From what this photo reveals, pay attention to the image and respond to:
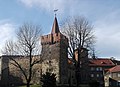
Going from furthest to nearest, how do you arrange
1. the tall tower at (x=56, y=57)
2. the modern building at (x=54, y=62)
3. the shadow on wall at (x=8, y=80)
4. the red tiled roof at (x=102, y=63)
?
the red tiled roof at (x=102, y=63)
the shadow on wall at (x=8, y=80)
the tall tower at (x=56, y=57)
the modern building at (x=54, y=62)

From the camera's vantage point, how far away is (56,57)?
230 feet

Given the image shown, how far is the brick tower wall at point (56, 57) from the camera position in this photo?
68.8 meters

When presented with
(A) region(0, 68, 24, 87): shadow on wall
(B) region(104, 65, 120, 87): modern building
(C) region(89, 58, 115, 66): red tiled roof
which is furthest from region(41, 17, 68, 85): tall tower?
(C) region(89, 58, 115, 66): red tiled roof

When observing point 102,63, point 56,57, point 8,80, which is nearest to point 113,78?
point 102,63

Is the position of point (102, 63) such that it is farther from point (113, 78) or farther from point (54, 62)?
point (54, 62)

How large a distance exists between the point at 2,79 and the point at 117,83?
38.1 m

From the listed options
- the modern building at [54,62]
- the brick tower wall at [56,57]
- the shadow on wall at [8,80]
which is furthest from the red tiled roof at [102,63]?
the brick tower wall at [56,57]

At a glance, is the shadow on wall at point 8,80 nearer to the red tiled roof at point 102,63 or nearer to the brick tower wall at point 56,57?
the brick tower wall at point 56,57

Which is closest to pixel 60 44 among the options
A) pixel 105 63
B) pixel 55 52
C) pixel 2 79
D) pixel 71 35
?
pixel 55 52

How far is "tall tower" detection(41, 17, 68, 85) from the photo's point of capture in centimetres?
6881

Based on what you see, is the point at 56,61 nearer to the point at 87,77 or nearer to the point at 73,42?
the point at 73,42

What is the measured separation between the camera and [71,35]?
5338 centimetres

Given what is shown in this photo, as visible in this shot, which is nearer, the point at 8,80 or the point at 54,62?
the point at 54,62

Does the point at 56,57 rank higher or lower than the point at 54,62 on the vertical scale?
higher
